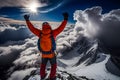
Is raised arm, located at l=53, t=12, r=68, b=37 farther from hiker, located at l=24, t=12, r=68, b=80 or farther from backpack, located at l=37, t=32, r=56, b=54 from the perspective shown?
backpack, located at l=37, t=32, r=56, b=54

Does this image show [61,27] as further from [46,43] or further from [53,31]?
[46,43]

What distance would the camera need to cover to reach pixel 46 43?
26.4 ft

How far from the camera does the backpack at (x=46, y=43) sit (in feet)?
26.1

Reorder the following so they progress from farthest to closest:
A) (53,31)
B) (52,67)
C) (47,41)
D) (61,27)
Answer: (52,67), (61,27), (53,31), (47,41)

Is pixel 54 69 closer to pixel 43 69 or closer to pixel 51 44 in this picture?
pixel 43 69

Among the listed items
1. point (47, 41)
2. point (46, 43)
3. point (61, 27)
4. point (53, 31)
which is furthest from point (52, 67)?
point (61, 27)

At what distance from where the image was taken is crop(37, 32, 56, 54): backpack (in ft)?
26.1

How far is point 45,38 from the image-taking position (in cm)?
796

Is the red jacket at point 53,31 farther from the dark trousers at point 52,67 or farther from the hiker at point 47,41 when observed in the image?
the dark trousers at point 52,67

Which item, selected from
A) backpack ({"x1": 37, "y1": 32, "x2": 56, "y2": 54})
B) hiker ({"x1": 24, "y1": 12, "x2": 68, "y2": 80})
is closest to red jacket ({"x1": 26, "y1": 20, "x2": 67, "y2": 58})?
hiker ({"x1": 24, "y1": 12, "x2": 68, "y2": 80})

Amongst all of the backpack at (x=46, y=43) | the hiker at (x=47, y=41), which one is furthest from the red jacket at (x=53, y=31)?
the backpack at (x=46, y=43)

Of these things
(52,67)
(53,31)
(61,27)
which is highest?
(61,27)

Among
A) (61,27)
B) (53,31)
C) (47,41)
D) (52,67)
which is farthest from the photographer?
(52,67)

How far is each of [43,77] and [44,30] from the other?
2.43 m
